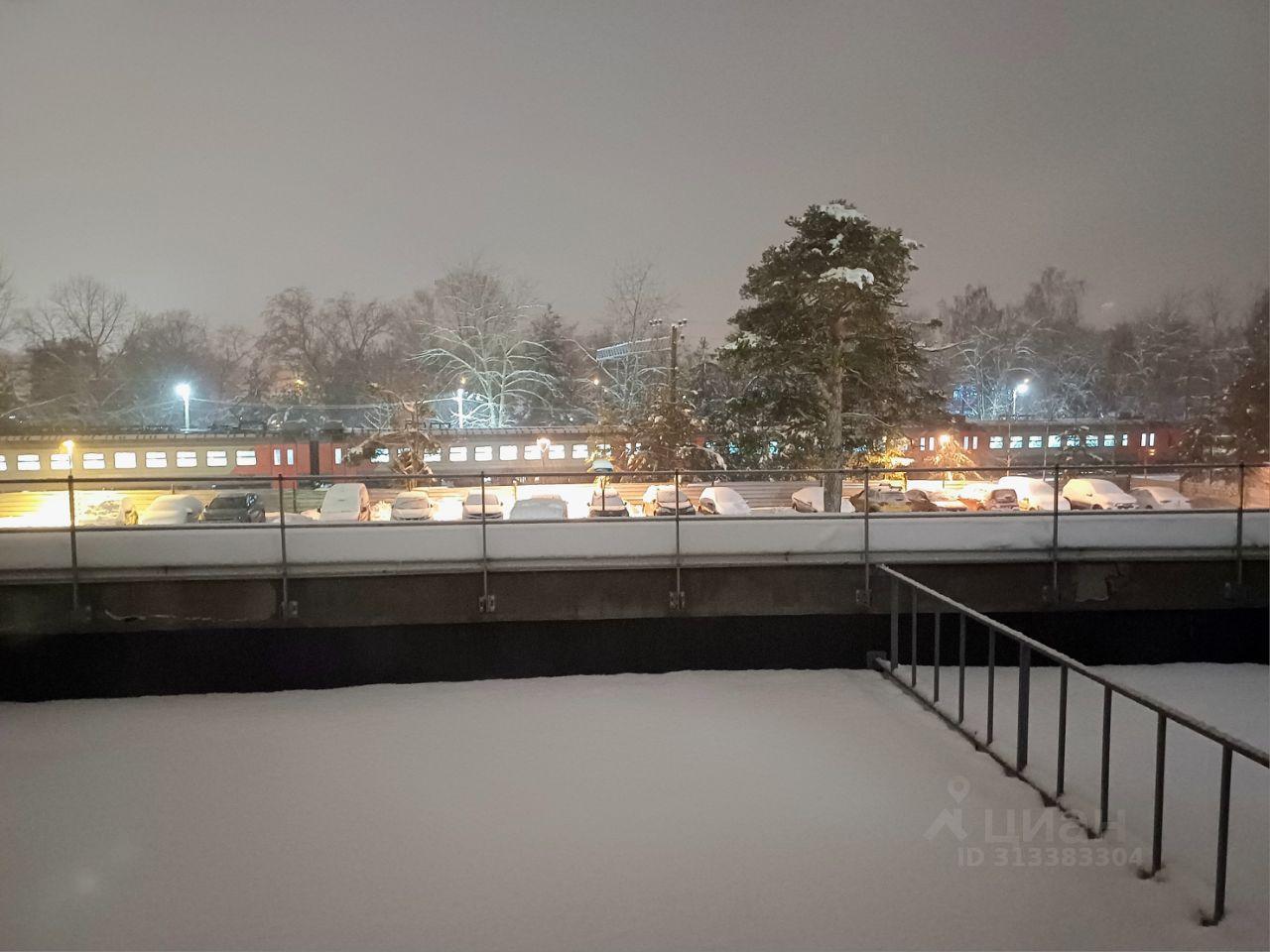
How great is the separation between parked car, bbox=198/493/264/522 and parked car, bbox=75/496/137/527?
3.23 feet

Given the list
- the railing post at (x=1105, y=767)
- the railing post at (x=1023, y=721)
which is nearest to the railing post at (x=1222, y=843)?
Answer: the railing post at (x=1105, y=767)

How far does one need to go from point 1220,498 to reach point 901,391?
34.9ft

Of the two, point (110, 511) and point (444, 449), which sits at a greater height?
point (444, 449)

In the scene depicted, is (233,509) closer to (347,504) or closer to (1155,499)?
(347,504)

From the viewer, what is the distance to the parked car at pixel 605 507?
9067 millimetres

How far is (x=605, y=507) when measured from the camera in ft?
37.3

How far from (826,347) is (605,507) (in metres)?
8.45

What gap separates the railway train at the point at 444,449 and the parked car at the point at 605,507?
22.5 feet

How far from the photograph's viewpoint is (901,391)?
19.2m

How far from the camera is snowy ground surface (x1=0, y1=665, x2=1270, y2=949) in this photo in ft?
11.7

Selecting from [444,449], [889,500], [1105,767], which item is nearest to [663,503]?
[889,500]

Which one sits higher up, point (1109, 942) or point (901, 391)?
point (901, 391)

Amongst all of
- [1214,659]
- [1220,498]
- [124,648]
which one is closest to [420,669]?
[124,648]

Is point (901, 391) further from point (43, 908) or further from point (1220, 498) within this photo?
point (43, 908)
